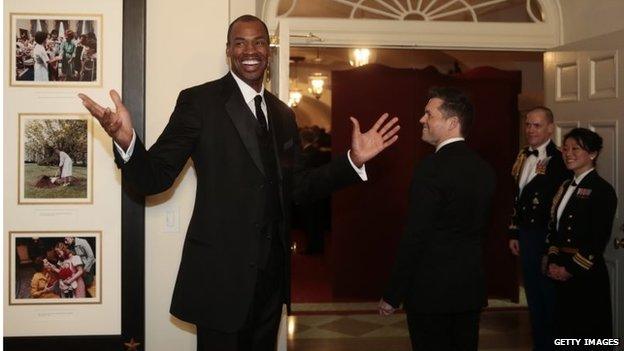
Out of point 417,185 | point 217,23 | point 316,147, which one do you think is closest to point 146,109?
point 217,23

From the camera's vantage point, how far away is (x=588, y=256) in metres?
3.66

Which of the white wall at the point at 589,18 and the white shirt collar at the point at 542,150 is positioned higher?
the white wall at the point at 589,18

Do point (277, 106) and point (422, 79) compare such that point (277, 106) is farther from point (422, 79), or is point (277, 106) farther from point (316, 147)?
point (316, 147)

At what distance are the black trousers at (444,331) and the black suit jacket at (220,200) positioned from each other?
95 centimetres

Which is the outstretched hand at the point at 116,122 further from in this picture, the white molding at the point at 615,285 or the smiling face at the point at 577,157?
the white molding at the point at 615,285

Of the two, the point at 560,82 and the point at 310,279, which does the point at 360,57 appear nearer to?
the point at 310,279

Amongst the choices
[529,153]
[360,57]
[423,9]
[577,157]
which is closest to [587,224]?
[577,157]

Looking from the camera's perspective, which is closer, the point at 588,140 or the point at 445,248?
the point at 445,248

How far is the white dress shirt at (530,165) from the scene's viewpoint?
4.29m

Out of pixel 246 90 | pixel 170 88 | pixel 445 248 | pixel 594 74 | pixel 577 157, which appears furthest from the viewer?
pixel 594 74

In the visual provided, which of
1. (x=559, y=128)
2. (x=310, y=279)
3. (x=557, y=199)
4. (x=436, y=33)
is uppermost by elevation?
(x=436, y=33)

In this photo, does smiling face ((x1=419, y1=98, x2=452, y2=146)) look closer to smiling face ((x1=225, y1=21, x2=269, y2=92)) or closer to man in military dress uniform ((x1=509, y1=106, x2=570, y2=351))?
smiling face ((x1=225, y1=21, x2=269, y2=92))

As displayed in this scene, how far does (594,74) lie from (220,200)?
2.91 m

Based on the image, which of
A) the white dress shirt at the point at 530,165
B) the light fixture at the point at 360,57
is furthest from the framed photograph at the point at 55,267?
the light fixture at the point at 360,57
